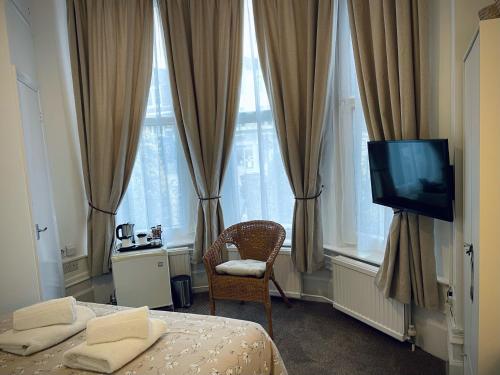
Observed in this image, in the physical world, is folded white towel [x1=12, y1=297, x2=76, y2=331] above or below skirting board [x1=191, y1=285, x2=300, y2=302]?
above

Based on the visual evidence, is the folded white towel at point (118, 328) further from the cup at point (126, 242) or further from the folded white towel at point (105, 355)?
the cup at point (126, 242)

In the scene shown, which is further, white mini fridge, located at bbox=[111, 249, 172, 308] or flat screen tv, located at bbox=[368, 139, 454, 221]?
white mini fridge, located at bbox=[111, 249, 172, 308]

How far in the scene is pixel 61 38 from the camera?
3180 millimetres

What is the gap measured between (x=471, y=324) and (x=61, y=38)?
376 cm

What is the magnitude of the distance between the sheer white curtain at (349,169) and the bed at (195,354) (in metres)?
1.56

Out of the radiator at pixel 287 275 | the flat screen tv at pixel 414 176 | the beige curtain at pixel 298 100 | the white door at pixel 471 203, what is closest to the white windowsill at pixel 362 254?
the beige curtain at pixel 298 100

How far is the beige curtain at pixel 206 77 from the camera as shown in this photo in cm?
316

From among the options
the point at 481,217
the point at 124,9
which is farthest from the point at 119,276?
the point at 481,217

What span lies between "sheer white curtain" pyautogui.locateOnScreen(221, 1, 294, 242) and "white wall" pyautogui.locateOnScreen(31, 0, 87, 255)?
4.72 ft

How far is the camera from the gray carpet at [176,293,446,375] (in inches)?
89.0

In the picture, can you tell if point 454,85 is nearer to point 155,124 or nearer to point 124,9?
point 155,124

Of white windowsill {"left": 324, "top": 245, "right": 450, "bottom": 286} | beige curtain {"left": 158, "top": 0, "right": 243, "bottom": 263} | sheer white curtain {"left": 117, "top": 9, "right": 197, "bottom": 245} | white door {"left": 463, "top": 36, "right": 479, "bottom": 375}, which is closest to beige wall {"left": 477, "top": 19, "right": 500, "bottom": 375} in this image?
white door {"left": 463, "top": 36, "right": 479, "bottom": 375}

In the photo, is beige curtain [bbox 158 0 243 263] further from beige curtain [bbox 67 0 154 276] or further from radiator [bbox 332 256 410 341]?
radiator [bbox 332 256 410 341]

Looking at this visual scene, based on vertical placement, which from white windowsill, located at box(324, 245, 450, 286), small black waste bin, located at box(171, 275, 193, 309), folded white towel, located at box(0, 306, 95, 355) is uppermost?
folded white towel, located at box(0, 306, 95, 355)
